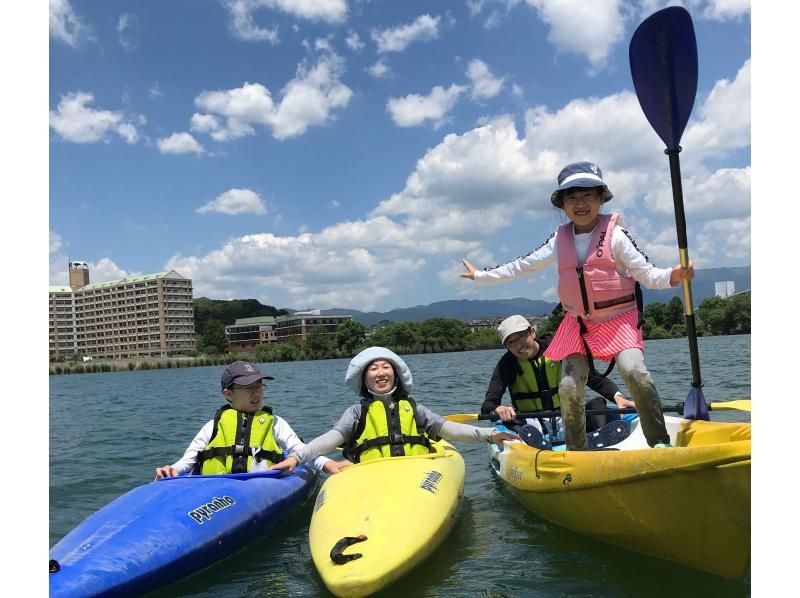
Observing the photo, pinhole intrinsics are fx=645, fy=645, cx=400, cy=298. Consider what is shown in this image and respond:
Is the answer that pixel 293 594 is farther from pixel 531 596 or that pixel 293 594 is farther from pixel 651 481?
pixel 651 481

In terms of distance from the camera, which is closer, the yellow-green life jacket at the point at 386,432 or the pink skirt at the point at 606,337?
the pink skirt at the point at 606,337

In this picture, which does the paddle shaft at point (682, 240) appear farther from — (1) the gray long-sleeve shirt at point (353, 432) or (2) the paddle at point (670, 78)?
(1) the gray long-sleeve shirt at point (353, 432)

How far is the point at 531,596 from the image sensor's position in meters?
3.57

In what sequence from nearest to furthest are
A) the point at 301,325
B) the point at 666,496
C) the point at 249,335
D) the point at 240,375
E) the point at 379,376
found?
the point at 666,496 < the point at 379,376 < the point at 240,375 < the point at 301,325 < the point at 249,335

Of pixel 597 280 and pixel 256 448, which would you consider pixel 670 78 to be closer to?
pixel 597 280

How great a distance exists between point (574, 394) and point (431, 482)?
3.78ft

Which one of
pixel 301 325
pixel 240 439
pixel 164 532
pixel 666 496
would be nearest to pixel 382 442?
pixel 240 439

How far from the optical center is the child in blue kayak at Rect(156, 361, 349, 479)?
17.2 ft

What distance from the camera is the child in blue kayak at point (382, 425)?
16.9ft

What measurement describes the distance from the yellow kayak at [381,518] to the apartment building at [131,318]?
6240 cm

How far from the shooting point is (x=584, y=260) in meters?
4.34

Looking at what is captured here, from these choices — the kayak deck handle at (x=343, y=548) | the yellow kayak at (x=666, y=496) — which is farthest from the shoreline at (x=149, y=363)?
the kayak deck handle at (x=343, y=548)

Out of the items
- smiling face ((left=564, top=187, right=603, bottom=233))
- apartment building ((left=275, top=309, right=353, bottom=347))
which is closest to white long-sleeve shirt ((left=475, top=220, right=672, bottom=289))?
smiling face ((left=564, top=187, right=603, bottom=233))

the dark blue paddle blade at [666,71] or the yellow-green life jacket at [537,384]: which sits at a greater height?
the dark blue paddle blade at [666,71]
